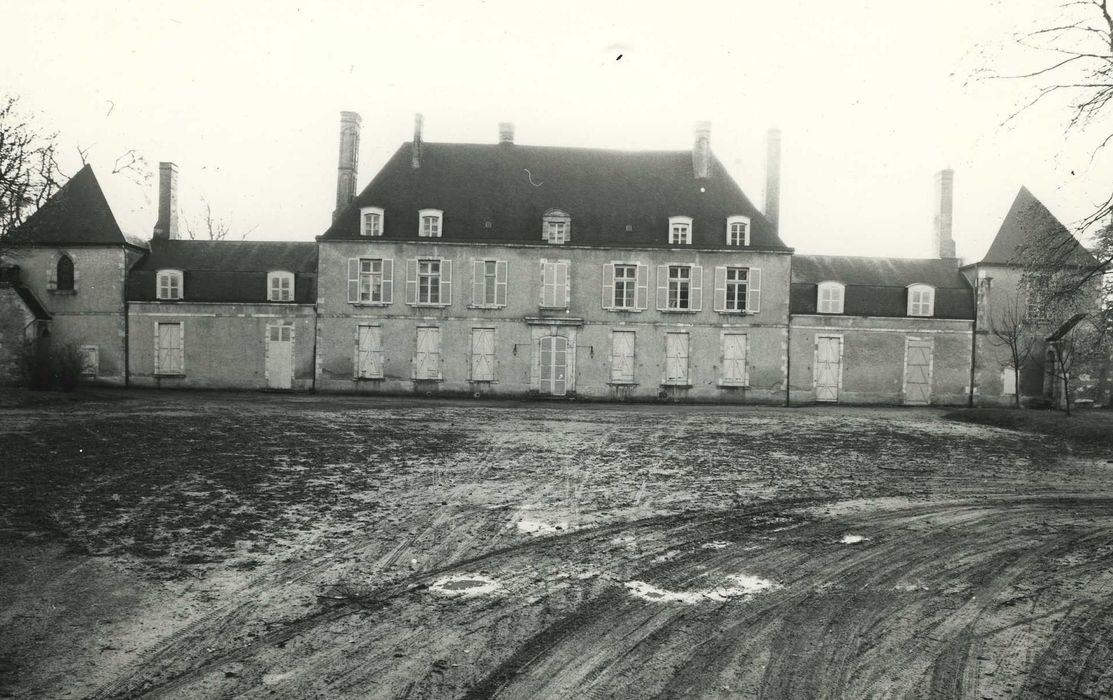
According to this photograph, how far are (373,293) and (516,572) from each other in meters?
22.0

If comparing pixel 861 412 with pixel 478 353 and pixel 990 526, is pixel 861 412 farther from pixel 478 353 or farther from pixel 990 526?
pixel 990 526

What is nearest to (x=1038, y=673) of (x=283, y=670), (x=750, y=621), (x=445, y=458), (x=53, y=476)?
(x=750, y=621)

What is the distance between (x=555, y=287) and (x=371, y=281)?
21.1ft

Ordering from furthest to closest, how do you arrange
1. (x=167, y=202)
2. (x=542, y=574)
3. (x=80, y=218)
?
(x=167, y=202), (x=80, y=218), (x=542, y=574)

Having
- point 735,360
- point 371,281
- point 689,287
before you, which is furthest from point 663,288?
point 371,281

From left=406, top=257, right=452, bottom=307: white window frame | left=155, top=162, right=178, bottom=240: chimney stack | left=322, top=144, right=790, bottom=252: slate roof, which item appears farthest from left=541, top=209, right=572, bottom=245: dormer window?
left=155, top=162, right=178, bottom=240: chimney stack

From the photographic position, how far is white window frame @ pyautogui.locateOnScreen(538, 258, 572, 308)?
2647 cm

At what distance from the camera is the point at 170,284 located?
27.4 m

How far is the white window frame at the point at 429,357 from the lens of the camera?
26484 mm

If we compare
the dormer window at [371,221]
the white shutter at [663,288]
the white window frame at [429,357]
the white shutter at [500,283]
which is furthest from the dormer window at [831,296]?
the dormer window at [371,221]

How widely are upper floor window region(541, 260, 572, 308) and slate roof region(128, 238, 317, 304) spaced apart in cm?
825

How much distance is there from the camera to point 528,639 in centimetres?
450

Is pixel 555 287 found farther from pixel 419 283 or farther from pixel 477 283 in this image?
pixel 419 283

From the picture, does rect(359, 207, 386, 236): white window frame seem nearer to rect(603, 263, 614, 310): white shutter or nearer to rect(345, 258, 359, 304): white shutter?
rect(345, 258, 359, 304): white shutter
